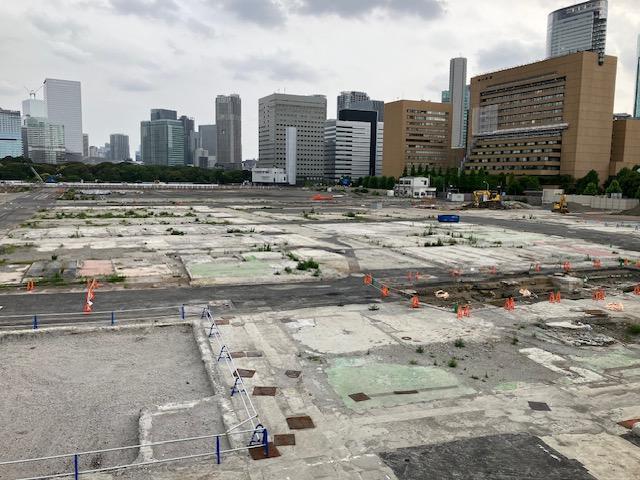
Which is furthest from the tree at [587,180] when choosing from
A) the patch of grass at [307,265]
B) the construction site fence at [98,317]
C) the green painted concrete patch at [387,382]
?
the green painted concrete patch at [387,382]

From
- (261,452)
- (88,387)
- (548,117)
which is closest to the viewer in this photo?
(261,452)

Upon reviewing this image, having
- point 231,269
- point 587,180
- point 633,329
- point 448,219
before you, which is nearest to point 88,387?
point 231,269

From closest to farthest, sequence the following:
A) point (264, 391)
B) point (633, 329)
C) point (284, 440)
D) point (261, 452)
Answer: point (261, 452) < point (284, 440) < point (264, 391) < point (633, 329)

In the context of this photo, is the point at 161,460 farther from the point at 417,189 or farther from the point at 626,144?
the point at 626,144

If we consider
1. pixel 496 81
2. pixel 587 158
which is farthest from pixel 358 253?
pixel 496 81

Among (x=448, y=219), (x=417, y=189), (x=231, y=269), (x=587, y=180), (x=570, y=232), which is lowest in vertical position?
(x=231, y=269)

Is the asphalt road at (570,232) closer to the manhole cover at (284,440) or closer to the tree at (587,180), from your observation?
the manhole cover at (284,440)
